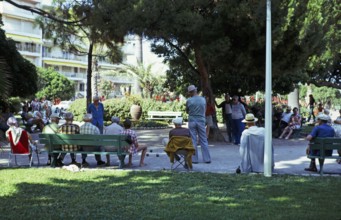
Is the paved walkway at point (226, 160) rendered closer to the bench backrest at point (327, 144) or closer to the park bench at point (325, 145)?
the park bench at point (325, 145)

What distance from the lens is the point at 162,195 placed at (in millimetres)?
7098

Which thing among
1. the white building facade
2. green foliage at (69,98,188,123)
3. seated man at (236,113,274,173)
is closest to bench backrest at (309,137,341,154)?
seated man at (236,113,274,173)

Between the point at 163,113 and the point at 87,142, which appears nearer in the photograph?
the point at 87,142

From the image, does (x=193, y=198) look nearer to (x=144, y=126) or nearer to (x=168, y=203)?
(x=168, y=203)

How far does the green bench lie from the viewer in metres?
9.87

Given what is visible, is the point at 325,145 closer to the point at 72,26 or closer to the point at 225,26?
the point at 225,26

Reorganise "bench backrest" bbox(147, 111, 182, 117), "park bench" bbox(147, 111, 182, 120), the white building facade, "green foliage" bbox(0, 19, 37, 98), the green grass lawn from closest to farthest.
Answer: the green grass lawn
"green foliage" bbox(0, 19, 37, 98)
"bench backrest" bbox(147, 111, 182, 117)
"park bench" bbox(147, 111, 182, 120)
the white building facade

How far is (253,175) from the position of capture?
349 inches

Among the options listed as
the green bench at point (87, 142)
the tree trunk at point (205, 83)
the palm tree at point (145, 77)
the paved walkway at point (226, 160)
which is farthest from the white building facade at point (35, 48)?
the green bench at point (87, 142)

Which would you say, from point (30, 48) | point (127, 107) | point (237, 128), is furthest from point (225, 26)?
point (30, 48)

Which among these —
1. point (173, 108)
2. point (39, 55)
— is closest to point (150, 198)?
point (173, 108)

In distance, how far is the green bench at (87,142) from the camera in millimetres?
9867

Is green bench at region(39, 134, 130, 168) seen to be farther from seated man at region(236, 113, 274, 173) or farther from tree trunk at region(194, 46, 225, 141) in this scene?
tree trunk at region(194, 46, 225, 141)

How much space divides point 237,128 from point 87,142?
6.57 metres
